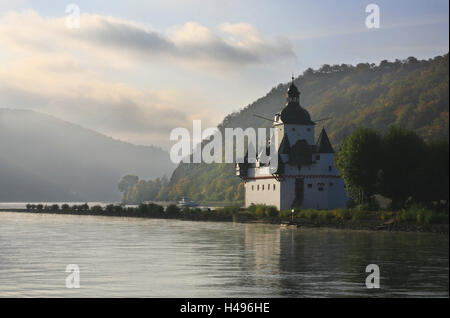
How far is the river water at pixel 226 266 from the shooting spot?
2767cm

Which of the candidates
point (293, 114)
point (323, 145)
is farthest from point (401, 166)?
point (293, 114)

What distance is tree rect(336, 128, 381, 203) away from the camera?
78062 millimetres

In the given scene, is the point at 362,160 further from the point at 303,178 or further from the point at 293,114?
the point at 293,114

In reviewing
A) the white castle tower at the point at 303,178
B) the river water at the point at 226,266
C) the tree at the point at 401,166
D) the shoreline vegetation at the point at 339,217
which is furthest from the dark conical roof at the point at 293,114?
the river water at the point at 226,266

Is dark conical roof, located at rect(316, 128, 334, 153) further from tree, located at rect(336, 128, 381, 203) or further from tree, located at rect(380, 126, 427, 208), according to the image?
tree, located at rect(380, 126, 427, 208)

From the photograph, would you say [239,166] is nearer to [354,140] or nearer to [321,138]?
[321,138]

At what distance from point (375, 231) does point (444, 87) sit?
113 m

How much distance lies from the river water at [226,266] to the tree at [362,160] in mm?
20113

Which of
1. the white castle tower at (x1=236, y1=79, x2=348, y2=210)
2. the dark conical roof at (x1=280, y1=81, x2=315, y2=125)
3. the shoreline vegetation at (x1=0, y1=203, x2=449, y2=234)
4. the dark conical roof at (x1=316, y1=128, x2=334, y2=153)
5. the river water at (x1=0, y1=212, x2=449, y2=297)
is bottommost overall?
the river water at (x1=0, y1=212, x2=449, y2=297)

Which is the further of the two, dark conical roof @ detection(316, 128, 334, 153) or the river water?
dark conical roof @ detection(316, 128, 334, 153)

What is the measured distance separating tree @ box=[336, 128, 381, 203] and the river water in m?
20.1

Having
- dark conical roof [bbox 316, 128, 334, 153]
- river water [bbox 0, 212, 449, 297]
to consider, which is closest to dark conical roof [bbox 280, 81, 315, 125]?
dark conical roof [bbox 316, 128, 334, 153]

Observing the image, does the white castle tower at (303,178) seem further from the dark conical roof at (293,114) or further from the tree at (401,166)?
the tree at (401,166)
